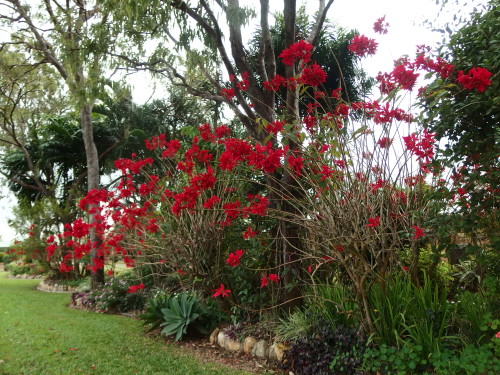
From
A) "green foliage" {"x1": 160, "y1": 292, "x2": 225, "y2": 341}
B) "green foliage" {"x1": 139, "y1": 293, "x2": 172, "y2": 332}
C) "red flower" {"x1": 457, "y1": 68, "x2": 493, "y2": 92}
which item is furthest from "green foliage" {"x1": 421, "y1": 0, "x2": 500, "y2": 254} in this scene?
"green foliage" {"x1": 139, "y1": 293, "x2": 172, "y2": 332}

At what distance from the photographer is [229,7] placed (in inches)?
209

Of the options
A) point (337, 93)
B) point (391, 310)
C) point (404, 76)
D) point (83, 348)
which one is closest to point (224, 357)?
point (83, 348)

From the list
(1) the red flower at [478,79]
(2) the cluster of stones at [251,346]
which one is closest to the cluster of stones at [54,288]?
(2) the cluster of stones at [251,346]

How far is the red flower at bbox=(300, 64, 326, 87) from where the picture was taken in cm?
409

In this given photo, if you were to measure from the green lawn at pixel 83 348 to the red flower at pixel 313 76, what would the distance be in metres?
3.07

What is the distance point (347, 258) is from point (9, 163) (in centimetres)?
1440

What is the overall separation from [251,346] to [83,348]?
2.14 meters

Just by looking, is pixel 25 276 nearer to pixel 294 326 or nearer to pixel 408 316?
pixel 294 326

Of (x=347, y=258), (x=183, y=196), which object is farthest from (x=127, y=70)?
(x=347, y=258)

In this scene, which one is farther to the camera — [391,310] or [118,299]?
[118,299]

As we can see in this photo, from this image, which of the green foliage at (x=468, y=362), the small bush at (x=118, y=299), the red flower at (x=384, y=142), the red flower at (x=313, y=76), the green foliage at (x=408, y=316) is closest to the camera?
the green foliage at (x=468, y=362)

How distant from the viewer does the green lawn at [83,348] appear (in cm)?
434

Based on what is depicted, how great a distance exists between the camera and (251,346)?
4867 millimetres

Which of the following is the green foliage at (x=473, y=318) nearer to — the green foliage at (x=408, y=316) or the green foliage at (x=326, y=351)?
the green foliage at (x=408, y=316)
